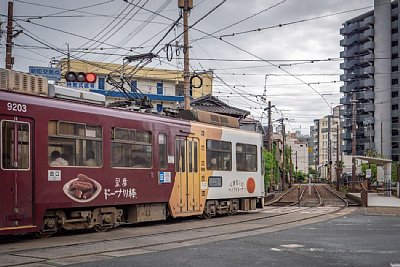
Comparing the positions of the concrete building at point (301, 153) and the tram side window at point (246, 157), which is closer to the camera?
the tram side window at point (246, 157)

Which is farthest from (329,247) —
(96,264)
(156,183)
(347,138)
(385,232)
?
(347,138)

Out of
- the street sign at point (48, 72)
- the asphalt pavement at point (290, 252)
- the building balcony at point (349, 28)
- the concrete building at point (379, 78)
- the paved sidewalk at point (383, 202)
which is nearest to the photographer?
the asphalt pavement at point (290, 252)

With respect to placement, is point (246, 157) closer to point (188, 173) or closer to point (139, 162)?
point (188, 173)

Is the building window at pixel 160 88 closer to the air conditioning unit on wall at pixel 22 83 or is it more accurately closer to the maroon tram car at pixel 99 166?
the maroon tram car at pixel 99 166

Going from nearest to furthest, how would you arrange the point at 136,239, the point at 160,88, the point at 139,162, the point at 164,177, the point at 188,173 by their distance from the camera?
the point at 136,239, the point at 139,162, the point at 164,177, the point at 188,173, the point at 160,88

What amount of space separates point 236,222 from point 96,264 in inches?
378

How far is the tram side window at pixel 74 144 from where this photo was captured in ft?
42.2

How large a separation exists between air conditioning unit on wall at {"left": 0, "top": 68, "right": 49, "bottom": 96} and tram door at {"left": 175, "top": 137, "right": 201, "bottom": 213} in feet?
17.8

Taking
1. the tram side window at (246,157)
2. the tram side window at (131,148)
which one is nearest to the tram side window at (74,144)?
the tram side window at (131,148)

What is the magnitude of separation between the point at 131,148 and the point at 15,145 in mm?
4025

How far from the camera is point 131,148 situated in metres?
15.4

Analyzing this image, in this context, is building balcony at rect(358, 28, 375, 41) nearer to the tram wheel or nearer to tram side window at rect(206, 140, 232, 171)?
tram side window at rect(206, 140, 232, 171)

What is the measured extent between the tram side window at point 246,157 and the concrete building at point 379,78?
61974 mm

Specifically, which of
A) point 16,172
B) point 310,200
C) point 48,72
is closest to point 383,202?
point 310,200
